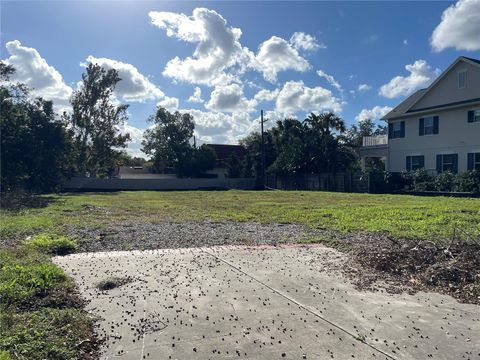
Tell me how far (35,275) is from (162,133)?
5373 cm

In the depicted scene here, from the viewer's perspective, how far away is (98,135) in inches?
1801

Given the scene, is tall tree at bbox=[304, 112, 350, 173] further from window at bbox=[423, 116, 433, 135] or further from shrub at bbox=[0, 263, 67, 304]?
shrub at bbox=[0, 263, 67, 304]

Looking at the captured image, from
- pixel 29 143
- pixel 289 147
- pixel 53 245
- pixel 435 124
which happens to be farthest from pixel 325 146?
pixel 53 245

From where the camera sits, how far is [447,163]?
85.4 ft

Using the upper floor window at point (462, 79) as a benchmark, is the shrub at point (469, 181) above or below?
below

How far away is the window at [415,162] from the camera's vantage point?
27.7m

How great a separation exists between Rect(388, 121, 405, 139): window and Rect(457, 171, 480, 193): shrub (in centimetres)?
693

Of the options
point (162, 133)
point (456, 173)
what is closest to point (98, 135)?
point (162, 133)

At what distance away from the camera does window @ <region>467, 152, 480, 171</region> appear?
2413 cm

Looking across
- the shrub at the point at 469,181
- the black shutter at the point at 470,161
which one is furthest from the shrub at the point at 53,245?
the black shutter at the point at 470,161

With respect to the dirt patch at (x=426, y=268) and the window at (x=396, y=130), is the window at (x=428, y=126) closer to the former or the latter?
the window at (x=396, y=130)

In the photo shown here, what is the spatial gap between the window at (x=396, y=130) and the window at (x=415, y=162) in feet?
6.41

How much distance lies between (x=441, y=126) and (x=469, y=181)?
207 inches

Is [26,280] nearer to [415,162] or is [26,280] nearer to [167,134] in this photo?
[415,162]
